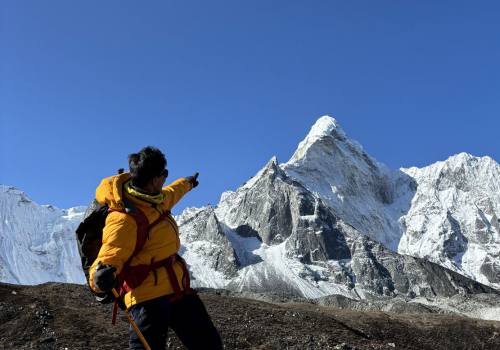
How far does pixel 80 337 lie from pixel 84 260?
36.0ft

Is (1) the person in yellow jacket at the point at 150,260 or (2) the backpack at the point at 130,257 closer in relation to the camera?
(1) the person in yellow jacket at the point at 150,260

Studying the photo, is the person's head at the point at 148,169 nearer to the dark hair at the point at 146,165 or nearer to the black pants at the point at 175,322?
the dark hair at the point at 146,165

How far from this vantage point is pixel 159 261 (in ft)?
23.3

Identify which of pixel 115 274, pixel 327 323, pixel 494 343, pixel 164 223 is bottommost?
pixel 494 343

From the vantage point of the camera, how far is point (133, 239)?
680 centimetres

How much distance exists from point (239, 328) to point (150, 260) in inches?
520

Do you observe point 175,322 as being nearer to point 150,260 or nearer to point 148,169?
point 150,260

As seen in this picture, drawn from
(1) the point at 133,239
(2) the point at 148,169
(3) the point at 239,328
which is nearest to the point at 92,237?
(1) the point at 133,239

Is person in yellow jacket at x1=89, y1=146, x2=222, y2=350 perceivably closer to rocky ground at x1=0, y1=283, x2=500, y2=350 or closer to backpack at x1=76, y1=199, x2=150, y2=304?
backpack at x1=76, y1=199, x2=150, y2=304

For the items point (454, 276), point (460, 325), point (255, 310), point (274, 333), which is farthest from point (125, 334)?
point (454, 276)

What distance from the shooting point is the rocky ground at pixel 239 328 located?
17422 mm

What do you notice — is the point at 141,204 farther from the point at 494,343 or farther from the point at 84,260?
the point at 494,343

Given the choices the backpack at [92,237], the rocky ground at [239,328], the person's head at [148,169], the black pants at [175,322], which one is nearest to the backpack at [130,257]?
the backpack at [92,237]

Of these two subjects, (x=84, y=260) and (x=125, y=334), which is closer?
(x=84, y=260)
